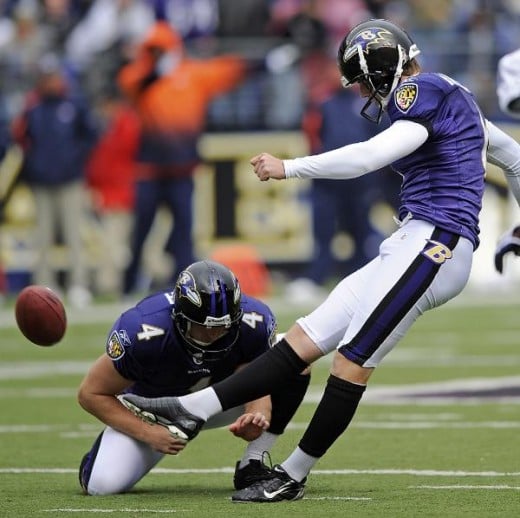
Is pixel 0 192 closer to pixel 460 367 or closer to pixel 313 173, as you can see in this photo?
pixel 460 367

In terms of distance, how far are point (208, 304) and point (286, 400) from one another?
53 centimetres

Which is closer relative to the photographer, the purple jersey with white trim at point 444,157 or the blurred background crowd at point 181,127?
the purple jersey with white trim at point 444,157

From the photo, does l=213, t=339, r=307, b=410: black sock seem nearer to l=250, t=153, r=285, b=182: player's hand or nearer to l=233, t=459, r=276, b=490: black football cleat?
l=233, t=459, r=276, b=490: black football cleat

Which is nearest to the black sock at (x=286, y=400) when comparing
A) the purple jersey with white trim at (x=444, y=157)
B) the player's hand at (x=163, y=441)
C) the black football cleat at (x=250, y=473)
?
the black football cleat at (x=250, y=473)

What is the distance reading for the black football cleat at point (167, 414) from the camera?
517cm

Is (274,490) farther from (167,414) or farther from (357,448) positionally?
(357,448)

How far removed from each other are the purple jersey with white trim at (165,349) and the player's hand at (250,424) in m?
0.33

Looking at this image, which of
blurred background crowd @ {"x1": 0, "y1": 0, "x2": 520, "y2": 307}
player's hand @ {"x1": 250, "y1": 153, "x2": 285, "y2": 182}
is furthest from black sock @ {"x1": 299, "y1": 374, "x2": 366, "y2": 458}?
blurred background crowd @ {"x1": 0, "y1": 0, "x2": 520, "y2": 307}

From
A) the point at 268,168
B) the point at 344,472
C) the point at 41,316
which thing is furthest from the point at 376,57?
the point at 344,472

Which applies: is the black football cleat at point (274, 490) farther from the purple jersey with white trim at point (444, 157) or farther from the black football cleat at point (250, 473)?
the purple jersey with white trim at point (444, 157)

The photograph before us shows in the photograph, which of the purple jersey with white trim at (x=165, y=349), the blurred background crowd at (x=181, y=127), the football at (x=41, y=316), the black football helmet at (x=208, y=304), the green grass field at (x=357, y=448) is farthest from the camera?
the blurred background crowd at (x=181, y=127)

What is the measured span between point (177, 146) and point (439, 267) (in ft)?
31.9

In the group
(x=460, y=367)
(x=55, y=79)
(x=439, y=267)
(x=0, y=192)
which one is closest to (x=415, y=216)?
(x=439, y=267)

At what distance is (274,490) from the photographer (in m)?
5.14
